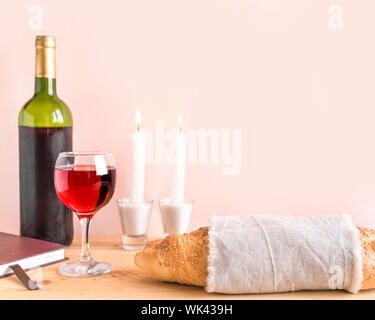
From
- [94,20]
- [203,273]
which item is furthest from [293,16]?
[203,273]

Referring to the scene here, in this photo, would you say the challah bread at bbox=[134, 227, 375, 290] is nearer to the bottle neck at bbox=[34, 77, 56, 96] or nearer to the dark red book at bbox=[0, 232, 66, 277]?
the dark red book at bbox=[0, 232, 66, 277]

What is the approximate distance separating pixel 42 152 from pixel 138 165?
202 mm

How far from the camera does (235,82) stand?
1.13 m

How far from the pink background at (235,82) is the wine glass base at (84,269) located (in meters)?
0.29

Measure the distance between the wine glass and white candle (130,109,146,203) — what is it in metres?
0.16

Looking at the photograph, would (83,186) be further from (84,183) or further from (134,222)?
(134,222)

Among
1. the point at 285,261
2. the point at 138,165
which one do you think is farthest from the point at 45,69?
the point at 285,261

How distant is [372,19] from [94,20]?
2.14ft

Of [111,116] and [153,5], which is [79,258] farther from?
[153,5]

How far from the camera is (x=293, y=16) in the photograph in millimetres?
1118

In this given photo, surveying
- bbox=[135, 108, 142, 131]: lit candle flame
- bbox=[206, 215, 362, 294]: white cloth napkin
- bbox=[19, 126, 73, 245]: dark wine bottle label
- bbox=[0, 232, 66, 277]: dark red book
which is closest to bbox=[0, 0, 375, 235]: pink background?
bbox=[135, 108, 142, 131]: lit candle flame

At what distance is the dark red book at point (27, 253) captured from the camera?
840mm
